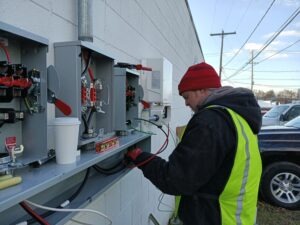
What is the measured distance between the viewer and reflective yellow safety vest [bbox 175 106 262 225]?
1.81m

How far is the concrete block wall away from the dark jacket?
2.09 feet

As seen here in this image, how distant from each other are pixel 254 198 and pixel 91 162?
1.12m

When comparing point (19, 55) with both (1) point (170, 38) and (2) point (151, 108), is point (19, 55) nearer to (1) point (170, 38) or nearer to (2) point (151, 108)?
(2) point (151, 108)

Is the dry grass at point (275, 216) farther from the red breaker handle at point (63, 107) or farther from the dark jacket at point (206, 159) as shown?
the red breaker handle at point (63, 107)

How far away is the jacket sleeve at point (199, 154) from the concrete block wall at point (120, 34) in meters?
0.66

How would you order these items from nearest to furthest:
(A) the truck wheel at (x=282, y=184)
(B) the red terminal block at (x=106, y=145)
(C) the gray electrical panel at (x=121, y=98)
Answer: (B) the red terminal block at (x=106, y=145), (C) the gray electrical panel at (x=121, y=98), (A) the truck wheel at (x=282, y=184)

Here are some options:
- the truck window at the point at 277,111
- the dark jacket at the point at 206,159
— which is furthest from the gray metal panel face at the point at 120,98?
the truck window at the point at 277,111

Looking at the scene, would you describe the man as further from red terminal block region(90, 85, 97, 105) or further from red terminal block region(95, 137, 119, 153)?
red terminal block region(90, 85, 97, 105)

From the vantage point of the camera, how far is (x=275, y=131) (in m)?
6.30

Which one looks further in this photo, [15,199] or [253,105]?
[253,105]

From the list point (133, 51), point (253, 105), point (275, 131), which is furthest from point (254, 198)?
point (275, 131)

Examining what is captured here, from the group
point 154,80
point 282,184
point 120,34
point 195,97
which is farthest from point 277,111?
point 195,97

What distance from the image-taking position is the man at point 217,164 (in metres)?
1.74

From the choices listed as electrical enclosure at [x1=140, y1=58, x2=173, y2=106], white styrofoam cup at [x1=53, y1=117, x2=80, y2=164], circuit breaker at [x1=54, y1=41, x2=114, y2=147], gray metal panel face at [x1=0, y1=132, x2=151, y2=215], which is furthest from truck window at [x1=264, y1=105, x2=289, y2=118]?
white styrofoam cup at [x1=53, y1=117, x2=80, y2=164]
